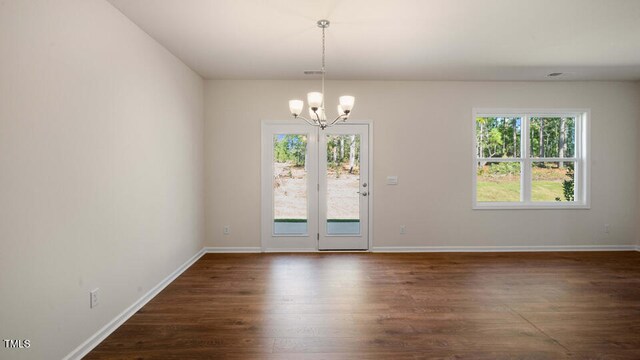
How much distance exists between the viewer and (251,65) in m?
4.22

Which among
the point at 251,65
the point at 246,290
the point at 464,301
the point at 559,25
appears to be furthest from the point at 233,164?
the point at 559,25

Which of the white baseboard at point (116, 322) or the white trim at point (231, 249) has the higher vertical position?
the white trim at point (231, 249)

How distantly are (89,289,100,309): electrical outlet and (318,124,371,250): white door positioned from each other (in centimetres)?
308

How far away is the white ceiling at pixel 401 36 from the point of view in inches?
107

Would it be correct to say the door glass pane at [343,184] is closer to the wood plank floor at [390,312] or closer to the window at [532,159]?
the wood plank floor at [390,312]

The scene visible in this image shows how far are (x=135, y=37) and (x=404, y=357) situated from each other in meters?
3.40

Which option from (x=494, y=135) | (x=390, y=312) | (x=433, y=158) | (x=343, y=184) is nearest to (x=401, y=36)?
(x=433, y=158)

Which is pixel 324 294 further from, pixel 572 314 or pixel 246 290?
pixel 572 314

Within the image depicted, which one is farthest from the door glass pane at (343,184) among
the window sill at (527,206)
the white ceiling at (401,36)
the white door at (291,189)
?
the window sill at (527,206)

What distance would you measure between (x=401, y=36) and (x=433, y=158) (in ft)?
7.28

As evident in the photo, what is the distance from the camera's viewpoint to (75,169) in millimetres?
2205

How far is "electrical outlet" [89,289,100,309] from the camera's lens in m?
2.36

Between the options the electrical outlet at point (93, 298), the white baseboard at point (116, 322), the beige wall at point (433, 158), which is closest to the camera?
the white baseboard at point (116, 322)

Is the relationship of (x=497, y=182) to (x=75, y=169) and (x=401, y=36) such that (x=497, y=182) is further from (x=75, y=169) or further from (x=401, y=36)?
(x=75, y=169)
